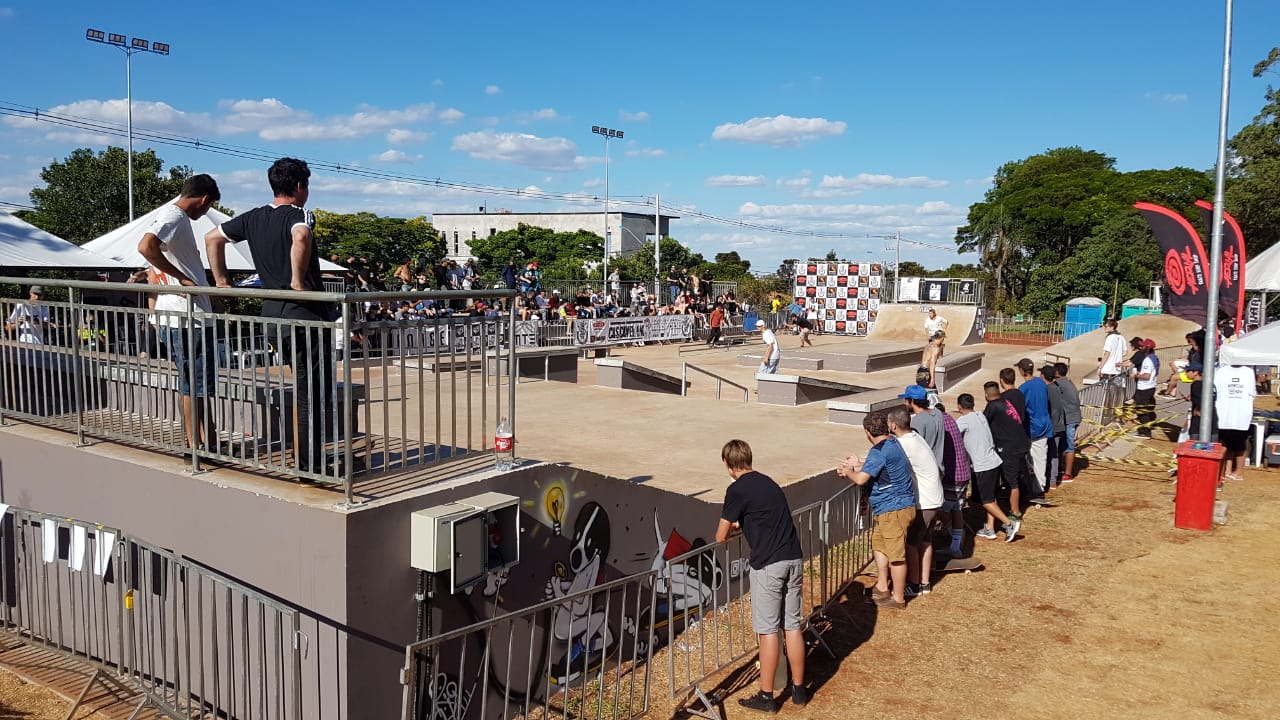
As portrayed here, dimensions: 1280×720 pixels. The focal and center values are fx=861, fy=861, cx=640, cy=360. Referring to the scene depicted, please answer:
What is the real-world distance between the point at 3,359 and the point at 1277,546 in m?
11.6

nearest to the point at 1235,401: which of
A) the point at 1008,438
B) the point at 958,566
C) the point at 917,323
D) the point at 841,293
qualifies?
the point at 1008,438

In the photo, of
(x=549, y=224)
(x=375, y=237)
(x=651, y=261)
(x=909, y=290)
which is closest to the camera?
(x=909, y=290)

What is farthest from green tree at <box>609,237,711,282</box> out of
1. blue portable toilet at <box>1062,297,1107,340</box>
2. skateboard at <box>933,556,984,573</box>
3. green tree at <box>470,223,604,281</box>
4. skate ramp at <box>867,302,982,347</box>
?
skateboard at <box>933,556,984,573</box>

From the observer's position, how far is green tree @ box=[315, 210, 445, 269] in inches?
1988

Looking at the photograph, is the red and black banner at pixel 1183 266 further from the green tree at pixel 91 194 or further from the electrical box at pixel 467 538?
the green tree at pixel 91 194

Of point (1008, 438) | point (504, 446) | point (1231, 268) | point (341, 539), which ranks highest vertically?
point (1231, 268)

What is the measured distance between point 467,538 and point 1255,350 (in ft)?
43.0

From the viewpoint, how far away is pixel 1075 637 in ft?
21.4

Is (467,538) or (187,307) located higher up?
(187,307)

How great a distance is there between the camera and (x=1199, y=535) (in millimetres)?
9312

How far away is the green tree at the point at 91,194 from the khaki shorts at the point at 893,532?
33.6 m

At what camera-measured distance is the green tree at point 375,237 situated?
166ft

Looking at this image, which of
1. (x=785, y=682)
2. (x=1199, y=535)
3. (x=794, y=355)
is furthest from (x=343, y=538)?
(x=794, y=355)

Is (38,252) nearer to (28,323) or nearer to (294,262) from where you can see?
(28,323)
